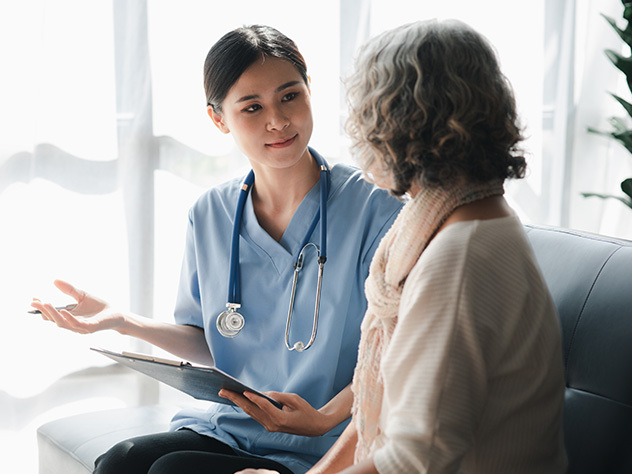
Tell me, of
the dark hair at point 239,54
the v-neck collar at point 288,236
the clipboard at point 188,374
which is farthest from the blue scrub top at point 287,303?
the dark hair at point 239,54

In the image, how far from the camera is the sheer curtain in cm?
192

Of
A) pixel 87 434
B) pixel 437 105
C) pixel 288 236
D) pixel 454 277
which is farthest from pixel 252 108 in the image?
pixel 87 434

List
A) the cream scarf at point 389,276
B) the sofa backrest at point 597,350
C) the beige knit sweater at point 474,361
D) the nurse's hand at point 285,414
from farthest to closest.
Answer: the nurse's hand at point 285,414, the sofa backrest at point 597,350, the cream scarf at point 389,276, the beige knit sweater at point 474,361

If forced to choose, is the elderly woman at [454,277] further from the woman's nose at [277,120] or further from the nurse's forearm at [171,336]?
the nurse's forearm at [171,336]

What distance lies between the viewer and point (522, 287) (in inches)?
32.9

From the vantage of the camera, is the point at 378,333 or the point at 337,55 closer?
the point at 378,333

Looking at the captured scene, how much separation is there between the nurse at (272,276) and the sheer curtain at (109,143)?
0.53 m

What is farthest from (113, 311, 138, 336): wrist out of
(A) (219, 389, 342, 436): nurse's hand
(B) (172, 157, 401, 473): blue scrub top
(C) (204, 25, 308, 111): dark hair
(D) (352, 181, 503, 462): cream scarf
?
(D) (352, 181, 503, 462): cream scarf

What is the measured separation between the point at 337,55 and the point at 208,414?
1235 millimetres

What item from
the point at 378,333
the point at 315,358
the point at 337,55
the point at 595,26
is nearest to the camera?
the point at 378,333

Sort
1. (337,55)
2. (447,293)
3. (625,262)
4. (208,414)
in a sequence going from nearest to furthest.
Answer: (447,293)
(625,262)
(208,414)
(337,55)

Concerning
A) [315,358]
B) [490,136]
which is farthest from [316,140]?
[490,136]

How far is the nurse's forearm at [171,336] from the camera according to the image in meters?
1.57

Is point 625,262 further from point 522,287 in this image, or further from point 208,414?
point 208,414
